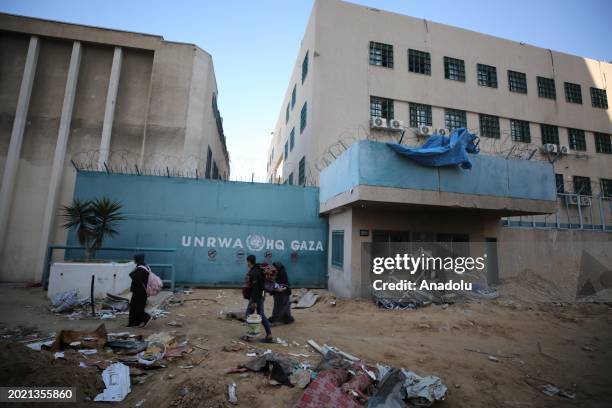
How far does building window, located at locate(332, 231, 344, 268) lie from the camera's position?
1045 cm

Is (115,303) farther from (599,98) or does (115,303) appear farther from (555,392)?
(599,98)

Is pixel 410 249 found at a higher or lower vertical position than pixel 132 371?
higher

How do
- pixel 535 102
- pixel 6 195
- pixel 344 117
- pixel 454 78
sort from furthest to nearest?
pixel 535 102 → pixel 454 78 → pixel 344 117 → pixel 6 195

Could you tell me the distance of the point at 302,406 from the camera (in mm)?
3289

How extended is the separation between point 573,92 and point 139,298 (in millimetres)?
25408

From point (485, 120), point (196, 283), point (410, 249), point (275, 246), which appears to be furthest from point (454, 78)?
point (196, 283)

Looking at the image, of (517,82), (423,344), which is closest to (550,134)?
(517,82)

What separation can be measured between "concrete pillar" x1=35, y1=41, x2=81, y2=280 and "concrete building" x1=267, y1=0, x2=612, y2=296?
10.9 metres

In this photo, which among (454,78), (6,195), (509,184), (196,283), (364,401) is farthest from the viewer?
(454,78)

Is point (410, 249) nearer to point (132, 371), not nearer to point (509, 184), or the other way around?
point (509, 184)

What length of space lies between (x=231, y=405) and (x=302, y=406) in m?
0.86

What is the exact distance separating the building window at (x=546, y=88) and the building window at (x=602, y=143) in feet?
13.4

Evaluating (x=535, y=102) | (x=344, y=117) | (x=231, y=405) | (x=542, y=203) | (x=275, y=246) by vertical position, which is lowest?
(x=231, y=405)

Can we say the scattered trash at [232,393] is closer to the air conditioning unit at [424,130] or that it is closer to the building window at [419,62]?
the air conditioning unit at [424,130]
